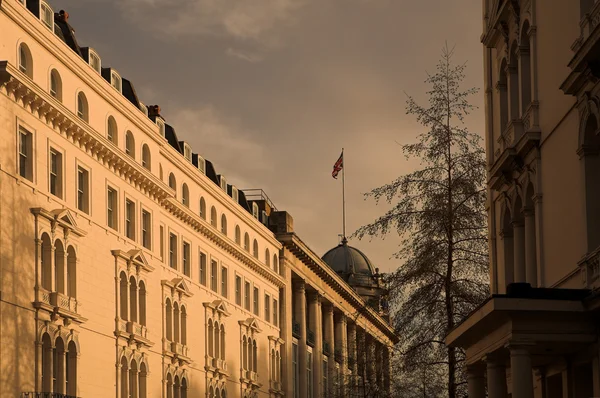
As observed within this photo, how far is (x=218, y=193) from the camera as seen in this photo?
7744cm

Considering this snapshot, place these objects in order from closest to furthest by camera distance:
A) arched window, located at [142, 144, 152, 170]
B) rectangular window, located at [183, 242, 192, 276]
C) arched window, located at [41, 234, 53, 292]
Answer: arched window, located at [41, 234, 53, 292] < arched window, located at [142, 144, 152, 170] < rectangular window, located at [183, 242, 192, 276]

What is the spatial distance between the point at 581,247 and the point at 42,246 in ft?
83.1

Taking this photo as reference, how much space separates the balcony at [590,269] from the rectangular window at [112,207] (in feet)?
105

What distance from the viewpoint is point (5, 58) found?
148ft

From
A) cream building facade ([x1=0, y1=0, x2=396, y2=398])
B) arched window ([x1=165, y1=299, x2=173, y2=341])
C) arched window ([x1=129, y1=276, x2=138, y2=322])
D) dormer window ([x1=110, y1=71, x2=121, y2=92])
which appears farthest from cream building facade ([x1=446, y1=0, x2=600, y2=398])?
arched window ([x1=165, y1=299, x2=173, y2=341])

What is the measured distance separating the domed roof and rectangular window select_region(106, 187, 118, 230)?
8830 centimetres

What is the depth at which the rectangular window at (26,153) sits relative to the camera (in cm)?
4688

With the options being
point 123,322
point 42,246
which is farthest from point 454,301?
point 123,322

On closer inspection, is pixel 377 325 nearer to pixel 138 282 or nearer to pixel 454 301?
pixel 138 282

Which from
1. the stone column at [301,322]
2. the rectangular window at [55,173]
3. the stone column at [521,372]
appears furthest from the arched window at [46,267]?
the stone column at [301,322]

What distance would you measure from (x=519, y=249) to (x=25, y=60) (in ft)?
69.6

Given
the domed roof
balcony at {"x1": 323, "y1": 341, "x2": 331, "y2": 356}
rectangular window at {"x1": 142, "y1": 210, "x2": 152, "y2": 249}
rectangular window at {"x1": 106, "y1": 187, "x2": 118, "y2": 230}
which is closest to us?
rectangular window at {"x1": 106, "y1": 187, "x2": 118, "y2": 230}

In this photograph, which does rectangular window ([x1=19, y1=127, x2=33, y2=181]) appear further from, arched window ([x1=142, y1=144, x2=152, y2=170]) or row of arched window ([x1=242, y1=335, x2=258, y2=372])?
row of arched window ([x1=242, y1=335, x2=258, y2=372])

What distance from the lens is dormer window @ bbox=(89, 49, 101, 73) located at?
57.3 meters
